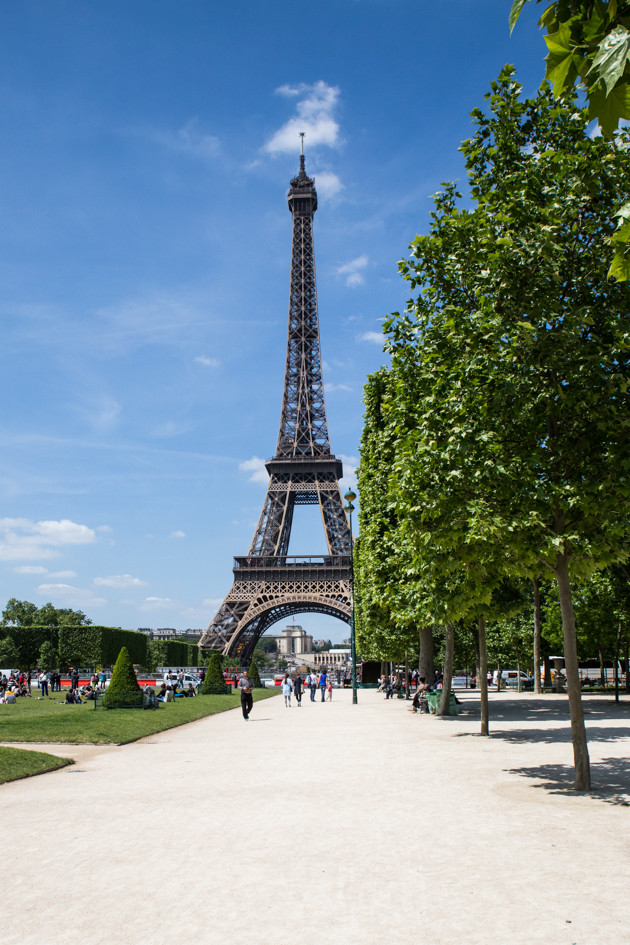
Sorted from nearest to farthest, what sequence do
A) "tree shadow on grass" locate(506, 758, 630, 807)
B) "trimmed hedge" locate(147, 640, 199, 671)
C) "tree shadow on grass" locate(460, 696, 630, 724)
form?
"tree shadow on grass" locate(506, 758, 630, 807), "tree shadow on grass" locate(460, 696, 630, 724), "trimmed hedge" locate(147, 640, 199, 671)

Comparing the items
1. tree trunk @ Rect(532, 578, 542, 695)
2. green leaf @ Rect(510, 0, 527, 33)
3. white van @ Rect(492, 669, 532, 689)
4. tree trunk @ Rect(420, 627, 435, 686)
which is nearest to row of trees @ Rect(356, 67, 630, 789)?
green leaf @ Rect(510, 0, 527, 33)

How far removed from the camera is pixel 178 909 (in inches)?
250

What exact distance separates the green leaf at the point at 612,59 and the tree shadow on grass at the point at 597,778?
10229 millimetres

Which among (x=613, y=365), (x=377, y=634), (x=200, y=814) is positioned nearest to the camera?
(x=200, y=814)

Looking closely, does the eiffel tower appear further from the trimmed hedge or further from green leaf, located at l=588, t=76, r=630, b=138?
green leaf, located at l=588, t=76, r=630, b=138

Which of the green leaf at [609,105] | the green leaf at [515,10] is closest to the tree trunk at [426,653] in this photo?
the green leaf at [609,105]

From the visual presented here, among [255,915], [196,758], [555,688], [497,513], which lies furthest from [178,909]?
[555,688]

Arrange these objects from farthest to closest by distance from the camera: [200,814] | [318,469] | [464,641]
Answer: [318,469] < [464,641] < [200,814]

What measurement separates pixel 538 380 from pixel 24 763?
41.5ft

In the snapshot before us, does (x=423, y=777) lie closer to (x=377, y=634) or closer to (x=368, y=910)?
(x=368, y=910)

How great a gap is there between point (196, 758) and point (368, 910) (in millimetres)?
11718

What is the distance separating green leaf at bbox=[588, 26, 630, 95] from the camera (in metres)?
3.06

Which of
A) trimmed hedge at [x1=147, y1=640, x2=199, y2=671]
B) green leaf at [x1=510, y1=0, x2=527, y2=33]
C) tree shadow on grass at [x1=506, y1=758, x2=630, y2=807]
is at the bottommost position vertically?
tree shadow on grass at [x1=506, y1=758, x2=630, y2=807]

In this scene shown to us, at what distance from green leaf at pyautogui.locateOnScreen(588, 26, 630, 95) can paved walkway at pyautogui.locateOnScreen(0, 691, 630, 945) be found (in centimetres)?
559
